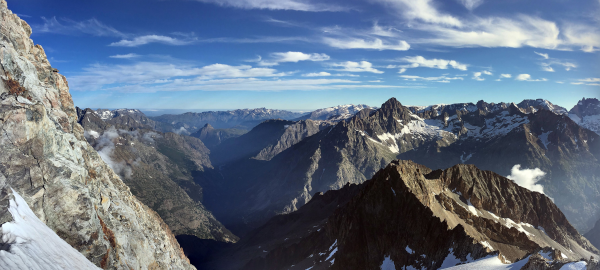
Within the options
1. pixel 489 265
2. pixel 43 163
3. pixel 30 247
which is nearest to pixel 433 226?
pixel 489 265

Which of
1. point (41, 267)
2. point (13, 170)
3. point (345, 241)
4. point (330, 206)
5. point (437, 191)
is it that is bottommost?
point (330, 206)

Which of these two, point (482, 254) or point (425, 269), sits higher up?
point (482, 254)

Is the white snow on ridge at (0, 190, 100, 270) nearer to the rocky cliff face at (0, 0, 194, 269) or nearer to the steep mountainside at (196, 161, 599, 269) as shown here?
the rocky cliff face at (0, 0, 194, 269)

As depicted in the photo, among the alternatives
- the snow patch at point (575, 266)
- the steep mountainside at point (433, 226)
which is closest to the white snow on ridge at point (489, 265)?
the steep mountainside at point (433, 226)

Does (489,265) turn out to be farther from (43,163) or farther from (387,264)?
(43,163)

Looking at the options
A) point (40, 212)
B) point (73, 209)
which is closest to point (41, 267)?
point (40, 212)

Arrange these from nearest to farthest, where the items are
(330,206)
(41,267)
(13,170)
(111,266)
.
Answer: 1. (41,267)
2. (13,170)
3. (111,266)
4. (330,206)

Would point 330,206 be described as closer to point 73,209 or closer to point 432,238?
point 432,238

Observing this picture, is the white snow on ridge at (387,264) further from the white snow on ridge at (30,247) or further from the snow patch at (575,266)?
the white snow on ridge at (30,247)
